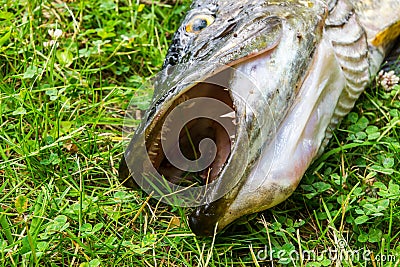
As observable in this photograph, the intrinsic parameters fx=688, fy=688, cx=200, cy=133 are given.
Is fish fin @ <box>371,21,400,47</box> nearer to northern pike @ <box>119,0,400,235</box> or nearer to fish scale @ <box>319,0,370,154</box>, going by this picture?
fish scale @ <box>319,0,370,154</box>

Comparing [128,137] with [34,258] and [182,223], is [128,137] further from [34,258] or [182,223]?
[34,258]

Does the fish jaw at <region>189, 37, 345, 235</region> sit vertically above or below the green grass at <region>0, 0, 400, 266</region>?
above

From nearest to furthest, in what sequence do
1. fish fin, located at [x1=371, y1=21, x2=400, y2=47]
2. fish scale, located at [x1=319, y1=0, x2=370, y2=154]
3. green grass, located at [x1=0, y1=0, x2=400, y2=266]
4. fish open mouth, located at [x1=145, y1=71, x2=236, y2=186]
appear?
fish open mouth, located at [x1=145, y1=71, x2=236, y2=186] < green grass, located at [x1=0, y1=0, x2=400, y2=266] < fish scale, located at [x1=319, y1=0, x2=370, y2=154] < fish fin, located at [x1=371, y1=21, x2=400, y2=47]

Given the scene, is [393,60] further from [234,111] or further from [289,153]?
[234,111]

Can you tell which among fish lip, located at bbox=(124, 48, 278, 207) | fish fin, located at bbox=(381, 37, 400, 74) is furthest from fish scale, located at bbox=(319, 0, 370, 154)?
fish lip, located at bbox=(124, 48, 278, 207)

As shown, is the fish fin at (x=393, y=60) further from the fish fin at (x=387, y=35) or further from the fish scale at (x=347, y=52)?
the fish scale at (x=347, y=52)

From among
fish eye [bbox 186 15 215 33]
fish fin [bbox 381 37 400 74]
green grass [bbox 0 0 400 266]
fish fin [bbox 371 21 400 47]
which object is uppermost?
fish eye [bbox 186 15 215 33]

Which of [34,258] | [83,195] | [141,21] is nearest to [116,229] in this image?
[83,195]
